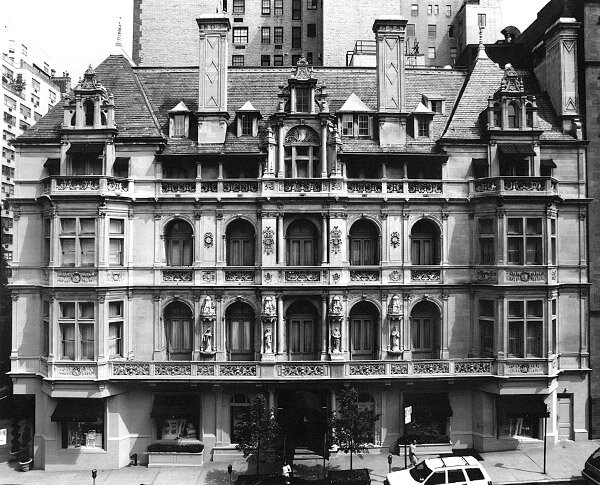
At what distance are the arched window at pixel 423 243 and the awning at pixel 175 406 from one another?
15042 millimetres

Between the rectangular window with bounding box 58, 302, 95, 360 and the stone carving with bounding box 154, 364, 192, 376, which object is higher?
the rectangular window with bounding box 58, 302, 95, 360

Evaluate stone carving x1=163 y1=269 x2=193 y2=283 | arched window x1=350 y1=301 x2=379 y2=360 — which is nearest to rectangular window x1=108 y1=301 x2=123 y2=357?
stone carving x1=163 y1=269 x2=193 y2=283

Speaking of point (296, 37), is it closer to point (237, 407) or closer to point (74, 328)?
point (74, 328)

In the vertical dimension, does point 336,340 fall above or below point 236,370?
above

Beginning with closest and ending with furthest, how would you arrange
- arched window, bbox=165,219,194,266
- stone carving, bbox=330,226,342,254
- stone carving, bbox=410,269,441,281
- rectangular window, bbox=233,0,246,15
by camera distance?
1. stone carving, bbox=330,226,342,254
2. stone carving, bbox=410,269,441,281
3. arched window, bbox=165,219,194,266
4. rectangular window, bbox=233,0,246,15

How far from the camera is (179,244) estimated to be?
3244cm

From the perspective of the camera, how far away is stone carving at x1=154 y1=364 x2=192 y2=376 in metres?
30.3

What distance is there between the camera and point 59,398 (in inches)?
1183

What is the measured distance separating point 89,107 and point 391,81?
17.6 m

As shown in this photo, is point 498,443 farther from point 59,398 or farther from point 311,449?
point 59,398


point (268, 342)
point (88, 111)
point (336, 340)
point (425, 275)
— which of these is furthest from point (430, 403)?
point (88, 111)

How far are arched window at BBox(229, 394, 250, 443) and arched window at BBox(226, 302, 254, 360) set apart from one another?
7.35ft

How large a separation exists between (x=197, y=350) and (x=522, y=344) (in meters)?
A: 18.2

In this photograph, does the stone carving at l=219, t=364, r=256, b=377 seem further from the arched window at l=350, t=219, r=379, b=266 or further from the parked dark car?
the parked dark car
